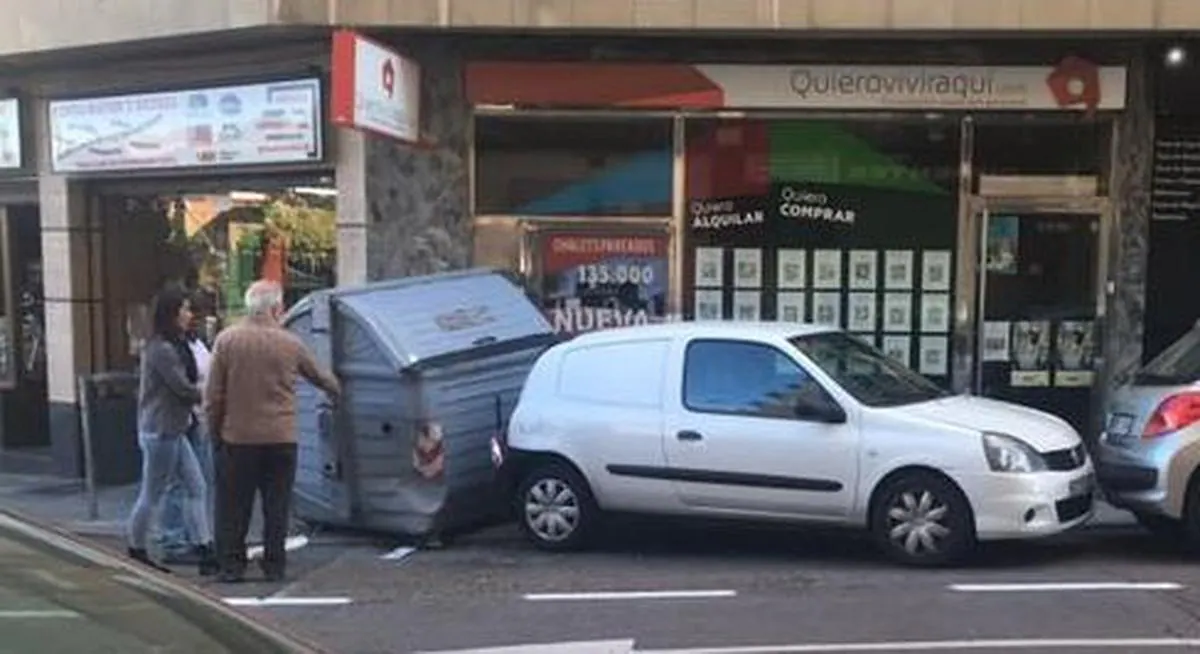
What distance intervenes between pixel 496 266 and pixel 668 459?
4433mm

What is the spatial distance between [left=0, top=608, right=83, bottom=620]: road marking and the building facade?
10.0 m

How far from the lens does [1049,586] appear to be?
8.00 meters

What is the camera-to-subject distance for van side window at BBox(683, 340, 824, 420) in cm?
895

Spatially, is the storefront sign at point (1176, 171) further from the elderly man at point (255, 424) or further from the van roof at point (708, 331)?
the elderly man at point (255, 424)

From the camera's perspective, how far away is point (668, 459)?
30.0ft

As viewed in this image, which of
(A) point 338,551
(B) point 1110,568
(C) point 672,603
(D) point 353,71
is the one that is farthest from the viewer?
(D) point 353,71

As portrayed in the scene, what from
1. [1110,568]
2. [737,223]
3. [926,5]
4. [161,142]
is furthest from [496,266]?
[1110,568]

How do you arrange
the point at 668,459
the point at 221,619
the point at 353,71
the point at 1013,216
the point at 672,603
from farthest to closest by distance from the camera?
the point at 1013,216 → the point at 353,71 → the point at 668,459 → the point at 672,603 → the point at 221,619

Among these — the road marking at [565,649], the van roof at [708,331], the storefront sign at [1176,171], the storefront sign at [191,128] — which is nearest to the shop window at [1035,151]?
the storefront sign at [1176,171]

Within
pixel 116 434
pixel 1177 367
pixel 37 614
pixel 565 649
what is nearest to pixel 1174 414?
pixel 1177 367

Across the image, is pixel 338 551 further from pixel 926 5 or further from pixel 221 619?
pixel 221 619

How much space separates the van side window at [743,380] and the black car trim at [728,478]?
370mm

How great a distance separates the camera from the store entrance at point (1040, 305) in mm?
12992

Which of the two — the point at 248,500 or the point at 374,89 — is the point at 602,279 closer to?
the point at 374,89
